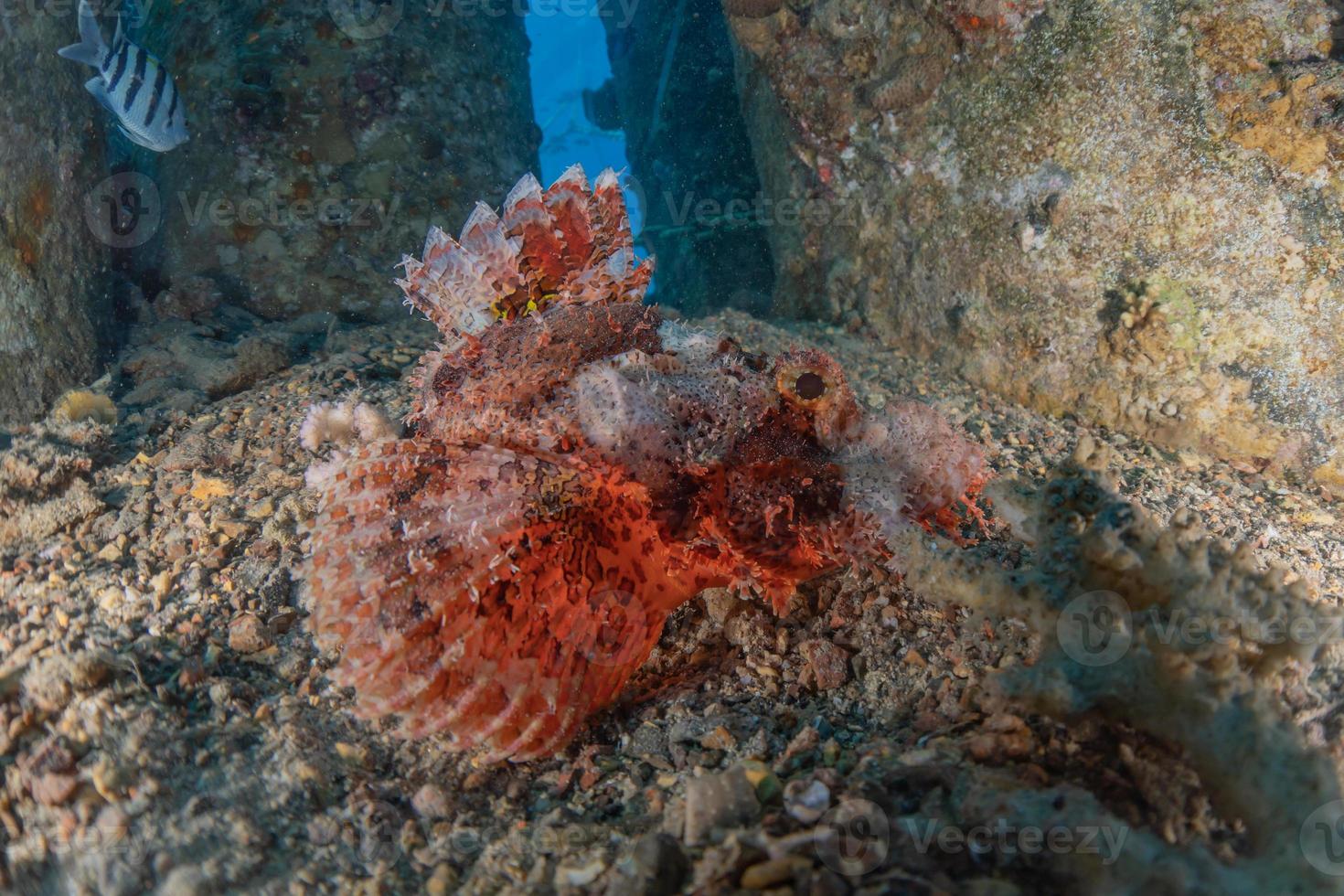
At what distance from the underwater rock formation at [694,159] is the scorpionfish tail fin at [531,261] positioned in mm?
5425

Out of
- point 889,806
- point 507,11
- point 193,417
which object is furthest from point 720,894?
point 507,11

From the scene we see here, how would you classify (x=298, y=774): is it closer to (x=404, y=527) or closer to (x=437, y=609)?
(x=437, y=609)

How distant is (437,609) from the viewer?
99.1 inches

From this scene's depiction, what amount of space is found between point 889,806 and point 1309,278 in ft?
13.9
